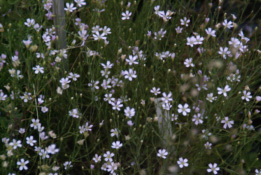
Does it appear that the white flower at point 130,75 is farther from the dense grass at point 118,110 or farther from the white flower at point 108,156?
the white flower at point 108,156

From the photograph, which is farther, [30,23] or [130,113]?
[30,23]

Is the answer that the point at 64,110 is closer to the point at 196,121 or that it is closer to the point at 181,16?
the point at 196,121

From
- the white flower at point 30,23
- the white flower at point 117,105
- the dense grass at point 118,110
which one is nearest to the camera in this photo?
the dense grass at point 118,110

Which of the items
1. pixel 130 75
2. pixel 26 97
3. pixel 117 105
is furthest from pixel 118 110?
pixel 26 97

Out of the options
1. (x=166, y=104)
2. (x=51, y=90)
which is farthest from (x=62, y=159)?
(x=166, y=104)

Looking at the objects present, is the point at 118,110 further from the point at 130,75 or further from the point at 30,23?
the point at 30,23

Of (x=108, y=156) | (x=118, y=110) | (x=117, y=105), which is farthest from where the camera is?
(x=118, y=110)

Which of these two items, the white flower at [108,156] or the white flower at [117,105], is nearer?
the white flower at [108,156]

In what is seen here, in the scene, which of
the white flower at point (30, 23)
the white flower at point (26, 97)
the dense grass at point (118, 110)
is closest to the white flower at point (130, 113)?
Result: the dense grass at point (118, 110)

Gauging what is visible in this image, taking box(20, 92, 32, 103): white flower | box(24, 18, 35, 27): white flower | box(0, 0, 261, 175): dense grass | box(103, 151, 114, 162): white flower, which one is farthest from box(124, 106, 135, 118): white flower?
box(24, 18, 35, 27): white flower

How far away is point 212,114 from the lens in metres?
2.12

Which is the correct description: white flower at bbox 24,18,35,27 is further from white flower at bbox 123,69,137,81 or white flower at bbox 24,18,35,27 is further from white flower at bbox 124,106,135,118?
white flower at bbox 124,106,135,118

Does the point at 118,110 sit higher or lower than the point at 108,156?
higher

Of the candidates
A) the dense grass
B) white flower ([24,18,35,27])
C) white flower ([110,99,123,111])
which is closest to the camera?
the dense grass
